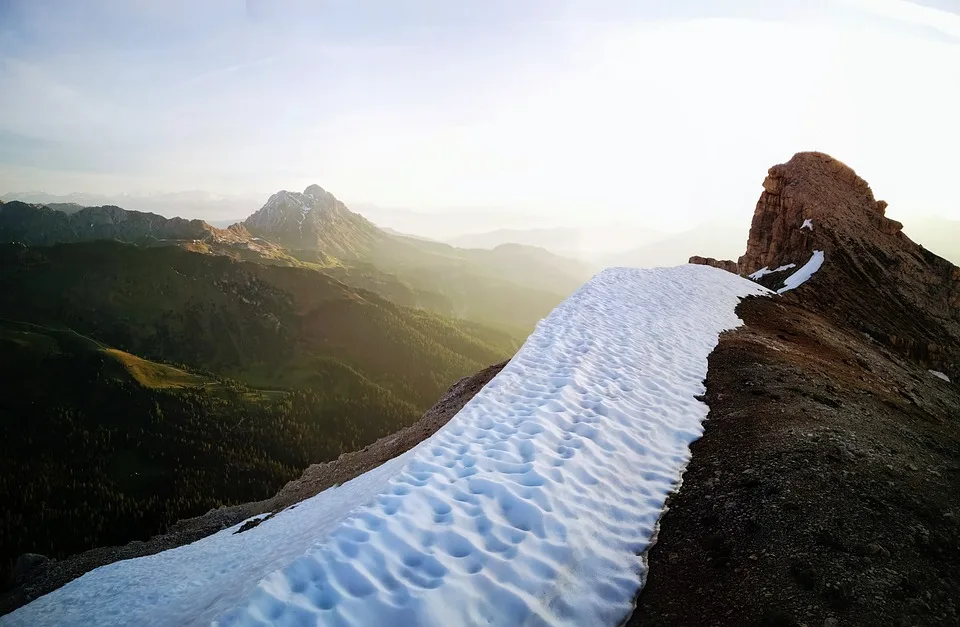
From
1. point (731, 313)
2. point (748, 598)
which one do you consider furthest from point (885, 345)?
point (748, 598)

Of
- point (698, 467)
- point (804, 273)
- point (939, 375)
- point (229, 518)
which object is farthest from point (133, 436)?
point (939, 375)

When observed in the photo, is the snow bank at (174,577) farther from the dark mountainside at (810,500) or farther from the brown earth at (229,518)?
the dark mountainside at (810,500)

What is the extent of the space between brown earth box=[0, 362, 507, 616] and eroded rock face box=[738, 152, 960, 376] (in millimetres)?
20832

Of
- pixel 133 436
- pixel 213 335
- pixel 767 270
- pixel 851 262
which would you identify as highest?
pixel 851 262

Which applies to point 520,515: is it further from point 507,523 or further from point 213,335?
point 213,335

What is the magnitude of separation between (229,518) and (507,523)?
86.3 ft

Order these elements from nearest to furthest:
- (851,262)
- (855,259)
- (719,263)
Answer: (851,262) → (855,259) → (719,263)

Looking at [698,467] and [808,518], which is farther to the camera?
[698,467]

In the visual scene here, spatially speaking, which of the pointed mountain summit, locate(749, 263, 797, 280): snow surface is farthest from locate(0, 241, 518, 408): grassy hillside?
the pointed mountain summit

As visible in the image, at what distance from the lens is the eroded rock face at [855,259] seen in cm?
2811

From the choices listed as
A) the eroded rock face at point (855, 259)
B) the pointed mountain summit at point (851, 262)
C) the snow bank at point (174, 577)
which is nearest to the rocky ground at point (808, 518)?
the snow bank at point (174, 577)

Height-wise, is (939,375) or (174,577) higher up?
(939,375)

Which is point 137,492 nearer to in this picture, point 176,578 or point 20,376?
point 20,376

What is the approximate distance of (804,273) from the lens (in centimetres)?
3145
